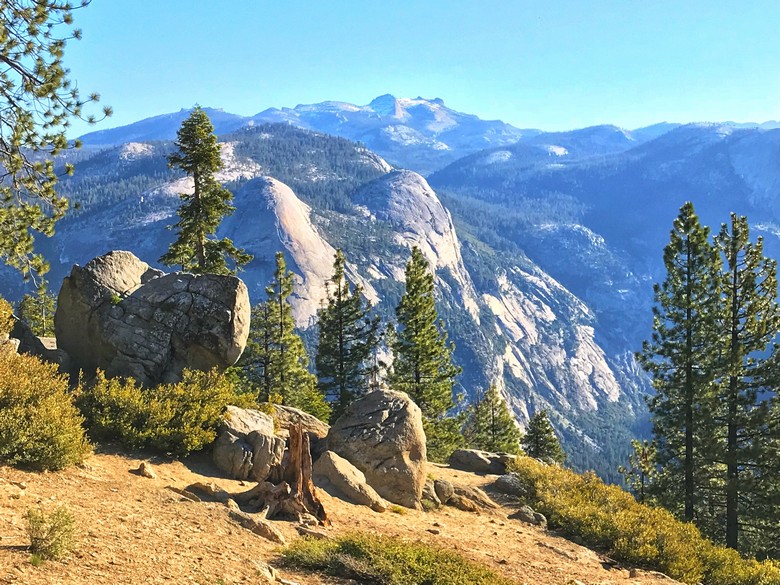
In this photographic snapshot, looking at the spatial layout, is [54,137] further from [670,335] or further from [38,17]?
[670,335]

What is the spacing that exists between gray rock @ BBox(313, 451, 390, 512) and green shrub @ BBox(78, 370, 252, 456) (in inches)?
139

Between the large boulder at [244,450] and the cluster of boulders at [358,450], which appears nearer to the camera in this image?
the large boulder at [244,450]

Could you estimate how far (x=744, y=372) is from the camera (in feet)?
94.7

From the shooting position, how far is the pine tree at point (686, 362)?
2931 centimetres

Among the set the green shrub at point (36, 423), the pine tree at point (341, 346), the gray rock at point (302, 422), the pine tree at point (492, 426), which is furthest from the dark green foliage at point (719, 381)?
the green shrub at point (36, 423)

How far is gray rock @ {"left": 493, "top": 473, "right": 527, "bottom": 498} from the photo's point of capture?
2297 cm

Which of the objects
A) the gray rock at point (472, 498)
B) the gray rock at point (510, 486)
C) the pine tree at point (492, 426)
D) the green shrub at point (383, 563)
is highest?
the green shrub at point (383, 563)

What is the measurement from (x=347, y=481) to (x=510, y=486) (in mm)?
9281

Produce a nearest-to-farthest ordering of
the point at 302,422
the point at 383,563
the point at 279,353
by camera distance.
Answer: the point at 383,563 → the point at 302,422 → the point at 279,353

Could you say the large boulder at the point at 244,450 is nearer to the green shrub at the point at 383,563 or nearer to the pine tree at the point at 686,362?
the green shrub at the point at 383,563

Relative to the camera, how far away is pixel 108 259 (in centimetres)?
2186

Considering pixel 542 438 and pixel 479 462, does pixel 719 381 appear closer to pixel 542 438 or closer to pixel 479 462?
pixel 479 462

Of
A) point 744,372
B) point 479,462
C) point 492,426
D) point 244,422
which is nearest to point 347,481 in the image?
point 244,422

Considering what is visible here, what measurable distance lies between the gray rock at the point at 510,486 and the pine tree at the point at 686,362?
36.7 ft
